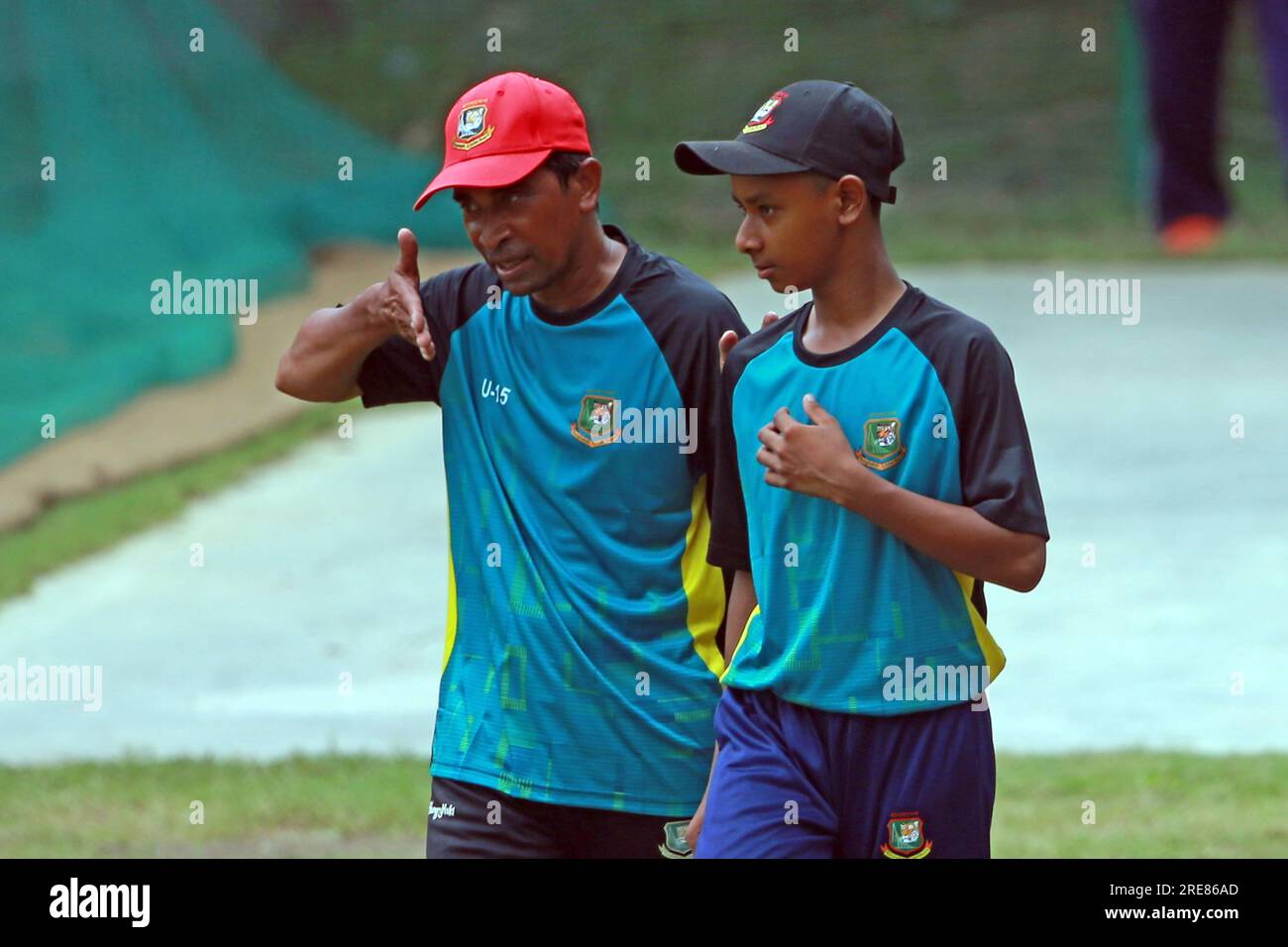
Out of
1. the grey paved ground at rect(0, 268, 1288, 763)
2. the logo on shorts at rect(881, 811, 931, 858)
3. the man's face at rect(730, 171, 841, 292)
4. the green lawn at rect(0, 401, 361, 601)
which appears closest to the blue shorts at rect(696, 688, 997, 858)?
the logo on shorts at rect(881, 811, 931, 858)

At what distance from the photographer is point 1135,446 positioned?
1098cm

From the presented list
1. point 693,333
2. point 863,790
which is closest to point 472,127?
point 693,333

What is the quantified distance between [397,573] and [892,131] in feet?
21.1

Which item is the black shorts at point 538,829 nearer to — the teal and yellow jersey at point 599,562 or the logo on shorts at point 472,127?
the teal and yellow jersey at point 599,562

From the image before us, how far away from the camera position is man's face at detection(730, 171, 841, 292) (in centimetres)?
344

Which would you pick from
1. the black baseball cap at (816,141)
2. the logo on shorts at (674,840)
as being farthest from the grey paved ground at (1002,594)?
the black baseball cap at (816,141)

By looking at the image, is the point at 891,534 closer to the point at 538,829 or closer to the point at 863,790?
the point at 863,790

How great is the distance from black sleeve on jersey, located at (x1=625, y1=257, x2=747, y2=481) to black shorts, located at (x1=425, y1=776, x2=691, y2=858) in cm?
63

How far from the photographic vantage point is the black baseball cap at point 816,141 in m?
3.43

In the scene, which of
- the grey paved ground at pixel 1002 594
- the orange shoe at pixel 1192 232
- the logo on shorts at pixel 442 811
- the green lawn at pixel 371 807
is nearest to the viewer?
the orange shoe at pixel 1192 232

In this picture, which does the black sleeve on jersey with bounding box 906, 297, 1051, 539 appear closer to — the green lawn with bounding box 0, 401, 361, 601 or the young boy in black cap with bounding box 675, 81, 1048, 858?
the young boy in black cap with bounding box 675, 81, 1048, 858

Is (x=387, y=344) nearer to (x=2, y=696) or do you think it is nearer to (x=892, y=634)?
(x=892, y=634)

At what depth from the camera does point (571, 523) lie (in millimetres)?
3801

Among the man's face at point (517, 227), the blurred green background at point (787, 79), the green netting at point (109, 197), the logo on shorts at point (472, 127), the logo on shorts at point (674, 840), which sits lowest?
the logo on shorts at point (674, 840)
